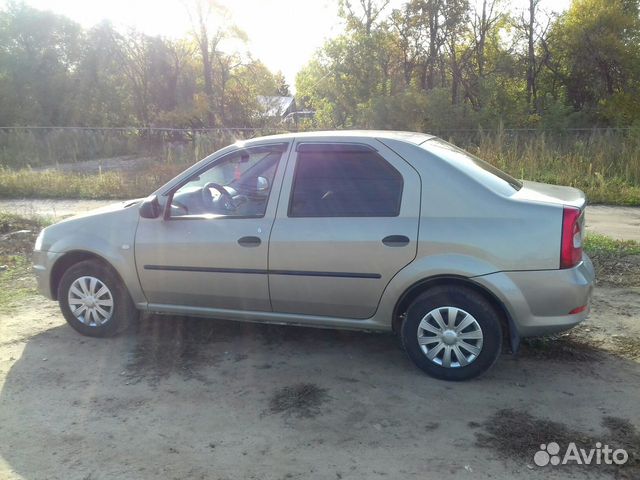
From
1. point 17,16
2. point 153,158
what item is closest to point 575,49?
point 153,158

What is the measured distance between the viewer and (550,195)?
173 inches

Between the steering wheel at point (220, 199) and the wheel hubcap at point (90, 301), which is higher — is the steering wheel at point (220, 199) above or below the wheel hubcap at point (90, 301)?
above

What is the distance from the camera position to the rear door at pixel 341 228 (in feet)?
13.8

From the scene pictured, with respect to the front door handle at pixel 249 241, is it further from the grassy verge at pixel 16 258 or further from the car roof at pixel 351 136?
the grassy verge at pixel 16 258

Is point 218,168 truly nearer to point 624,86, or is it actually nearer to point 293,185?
point 293,185

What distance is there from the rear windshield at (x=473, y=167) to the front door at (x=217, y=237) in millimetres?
1179

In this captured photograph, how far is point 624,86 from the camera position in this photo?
24.4 meters

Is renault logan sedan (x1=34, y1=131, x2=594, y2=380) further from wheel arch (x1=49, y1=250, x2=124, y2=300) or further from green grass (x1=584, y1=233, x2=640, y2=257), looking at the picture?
green grass (x1=584, y1=233, x2=640, y2=257)

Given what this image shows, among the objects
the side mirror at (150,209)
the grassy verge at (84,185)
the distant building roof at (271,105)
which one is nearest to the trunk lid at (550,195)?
the side mirror at (150,209)

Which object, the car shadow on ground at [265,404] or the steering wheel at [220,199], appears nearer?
the car shadow on ground at [265,404]

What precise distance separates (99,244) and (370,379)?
2493 millimetres

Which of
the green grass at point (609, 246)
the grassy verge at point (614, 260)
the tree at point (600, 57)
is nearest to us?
the grassy verge at point (614, 260)

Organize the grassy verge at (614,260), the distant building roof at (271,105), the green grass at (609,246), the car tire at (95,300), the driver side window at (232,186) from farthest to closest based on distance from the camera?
the distant building roof at (271,105) → the green grass at (609,246) → the grassy verge at (614,260) → the car tire at (95,300) → the driver side window at (232,186)

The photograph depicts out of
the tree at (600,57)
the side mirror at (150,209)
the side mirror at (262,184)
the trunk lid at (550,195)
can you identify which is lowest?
the side mirror at (150,209)
